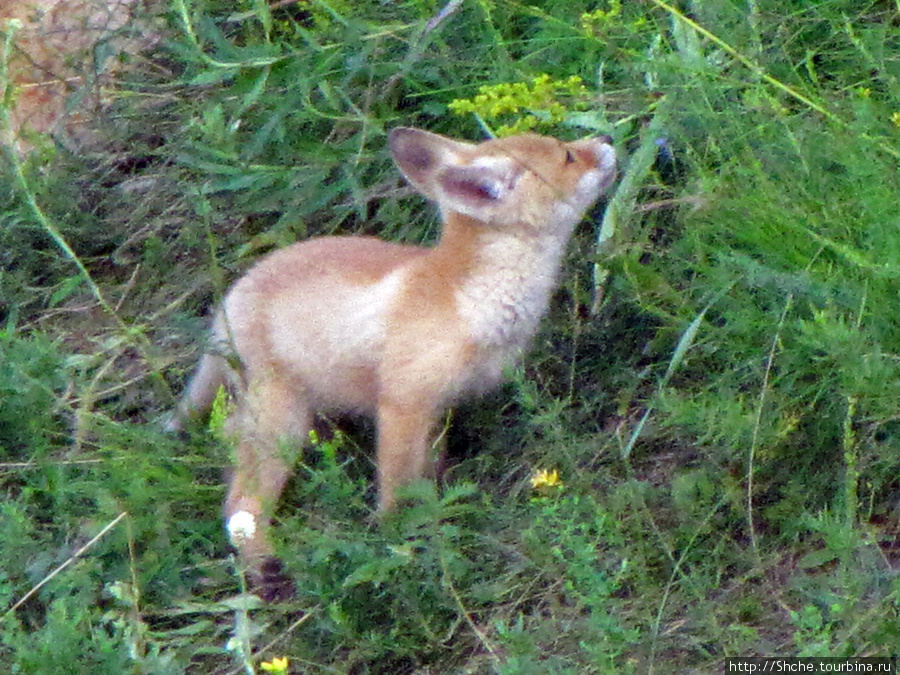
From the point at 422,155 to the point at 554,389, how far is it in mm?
847

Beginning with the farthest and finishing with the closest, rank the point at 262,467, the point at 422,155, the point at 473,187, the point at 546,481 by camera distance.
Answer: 1. the point at 422,155
2. the point at 473,187
3. the point at 262,467
4. the point at 546,481

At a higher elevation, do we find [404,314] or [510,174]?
[510,174]

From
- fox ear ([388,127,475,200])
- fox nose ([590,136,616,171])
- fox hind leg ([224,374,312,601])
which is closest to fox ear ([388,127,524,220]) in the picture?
fox ear ([388,127,475,200])

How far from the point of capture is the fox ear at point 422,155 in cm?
424

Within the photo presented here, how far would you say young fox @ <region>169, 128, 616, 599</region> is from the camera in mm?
3945

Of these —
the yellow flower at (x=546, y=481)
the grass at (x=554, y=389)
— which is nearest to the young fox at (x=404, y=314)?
the grass at (x=554, y=389)

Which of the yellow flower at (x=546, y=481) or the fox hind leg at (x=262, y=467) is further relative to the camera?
the fox hind leg at (x=262, y=467)

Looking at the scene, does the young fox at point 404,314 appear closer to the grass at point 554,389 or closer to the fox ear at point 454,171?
the fox ear at point 454,171

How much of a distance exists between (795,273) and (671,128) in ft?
2.47

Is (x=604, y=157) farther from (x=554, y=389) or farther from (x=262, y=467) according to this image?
(x=262, y=467)

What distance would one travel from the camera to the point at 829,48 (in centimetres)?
459

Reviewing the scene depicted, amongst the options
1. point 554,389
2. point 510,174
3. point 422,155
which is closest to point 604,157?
point 510,174

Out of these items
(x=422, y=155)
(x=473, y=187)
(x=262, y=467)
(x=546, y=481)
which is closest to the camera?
(x=546, y=481)

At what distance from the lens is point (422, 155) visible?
14.0ft
